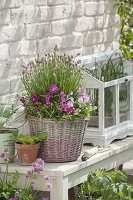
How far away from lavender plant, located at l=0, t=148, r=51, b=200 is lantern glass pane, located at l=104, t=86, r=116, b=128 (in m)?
0.76

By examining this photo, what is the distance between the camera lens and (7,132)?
435cm

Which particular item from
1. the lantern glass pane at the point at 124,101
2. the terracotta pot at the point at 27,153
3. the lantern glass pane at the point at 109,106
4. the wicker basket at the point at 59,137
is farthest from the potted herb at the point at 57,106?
the lantern glass pane at the point at 124,101

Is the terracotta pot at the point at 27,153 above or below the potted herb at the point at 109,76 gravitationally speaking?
below

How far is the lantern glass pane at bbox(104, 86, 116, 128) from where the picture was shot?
4789 millimetres

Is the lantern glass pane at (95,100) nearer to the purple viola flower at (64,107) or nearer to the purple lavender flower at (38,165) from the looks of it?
the purple viola flower at (64,107)

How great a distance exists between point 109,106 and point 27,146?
799mm

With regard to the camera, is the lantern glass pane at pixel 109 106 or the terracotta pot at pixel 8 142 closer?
the terracotta pot at pixel 8 142

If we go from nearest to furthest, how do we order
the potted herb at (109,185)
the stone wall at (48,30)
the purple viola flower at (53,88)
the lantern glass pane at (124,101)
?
the potted herb at (109,185)
the purple viola flower at (53,88)
the stone wall at (48,30)
the lantern glass pane at (124,101)

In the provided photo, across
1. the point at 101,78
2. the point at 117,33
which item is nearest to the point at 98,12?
the point at 117,33

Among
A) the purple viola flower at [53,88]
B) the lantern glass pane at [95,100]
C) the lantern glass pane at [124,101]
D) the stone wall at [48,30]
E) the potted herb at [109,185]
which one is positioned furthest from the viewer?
the lantern glass pane at [124,101]

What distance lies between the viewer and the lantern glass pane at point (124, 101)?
16.4ft

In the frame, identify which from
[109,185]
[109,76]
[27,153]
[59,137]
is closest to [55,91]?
[59,137]

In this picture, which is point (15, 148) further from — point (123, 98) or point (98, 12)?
point (98, 12)

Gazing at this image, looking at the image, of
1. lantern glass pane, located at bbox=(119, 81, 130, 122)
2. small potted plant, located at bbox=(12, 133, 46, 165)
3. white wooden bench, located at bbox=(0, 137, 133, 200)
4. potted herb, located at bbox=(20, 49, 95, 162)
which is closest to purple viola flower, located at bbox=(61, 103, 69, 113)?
potted herb, located at bbox=(20, 49, 95, 162)
